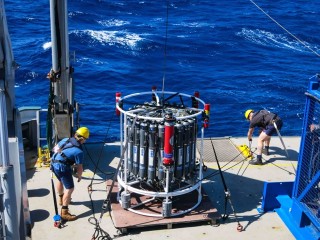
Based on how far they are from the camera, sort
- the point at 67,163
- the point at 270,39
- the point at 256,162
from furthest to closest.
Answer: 1. the point at 270,39
2. the point at 256,162
3. the point at 67,163

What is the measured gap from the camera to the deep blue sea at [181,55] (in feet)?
81.9

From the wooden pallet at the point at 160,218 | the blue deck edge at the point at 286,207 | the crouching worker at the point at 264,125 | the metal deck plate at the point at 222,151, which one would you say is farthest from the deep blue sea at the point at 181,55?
the wooden pallet at the point at 160,218

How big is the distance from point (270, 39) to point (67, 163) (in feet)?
90.6

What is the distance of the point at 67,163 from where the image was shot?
397 inches

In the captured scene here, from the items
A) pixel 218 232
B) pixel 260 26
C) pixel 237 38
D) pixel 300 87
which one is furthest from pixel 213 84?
pixel 218 232

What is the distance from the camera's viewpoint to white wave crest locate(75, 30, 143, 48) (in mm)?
33556

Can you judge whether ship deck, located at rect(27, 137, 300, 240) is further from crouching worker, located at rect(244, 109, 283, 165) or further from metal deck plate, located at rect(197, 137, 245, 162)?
crouching worker, located at rect(244, 109, 283, 165)

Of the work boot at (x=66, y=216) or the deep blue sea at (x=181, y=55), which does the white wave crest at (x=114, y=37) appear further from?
the work boot at (x=66, y=216)

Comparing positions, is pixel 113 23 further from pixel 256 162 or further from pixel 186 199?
pixel 186 199

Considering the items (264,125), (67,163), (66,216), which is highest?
(67,163)

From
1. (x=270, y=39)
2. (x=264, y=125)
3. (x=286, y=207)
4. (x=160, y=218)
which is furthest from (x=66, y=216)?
(x=270, y=39)

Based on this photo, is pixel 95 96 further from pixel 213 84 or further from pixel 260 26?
pixel 260 26

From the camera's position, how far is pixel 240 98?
2598cm

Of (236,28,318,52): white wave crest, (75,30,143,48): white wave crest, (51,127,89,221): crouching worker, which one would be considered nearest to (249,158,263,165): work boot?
(51,127,89,221): crouching worker
